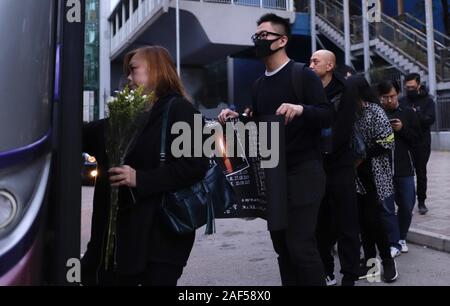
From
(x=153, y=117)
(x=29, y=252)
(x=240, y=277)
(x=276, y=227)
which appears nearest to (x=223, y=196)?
(x=276, y=227)

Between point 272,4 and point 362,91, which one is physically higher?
point 272,4

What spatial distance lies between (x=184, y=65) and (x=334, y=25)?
10.2m

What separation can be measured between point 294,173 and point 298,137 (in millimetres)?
213

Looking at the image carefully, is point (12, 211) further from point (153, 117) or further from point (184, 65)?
point (184, 65)

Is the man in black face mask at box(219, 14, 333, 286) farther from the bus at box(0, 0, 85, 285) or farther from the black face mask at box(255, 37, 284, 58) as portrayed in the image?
the bus at box(0, 0, 85, 285)

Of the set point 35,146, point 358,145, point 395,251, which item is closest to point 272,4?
point 395,251

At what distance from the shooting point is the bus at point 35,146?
5.37 ft

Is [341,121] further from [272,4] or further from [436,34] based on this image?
[272,4]

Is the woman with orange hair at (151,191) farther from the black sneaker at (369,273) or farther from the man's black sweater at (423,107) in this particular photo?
the man's black sweater at (423,107)

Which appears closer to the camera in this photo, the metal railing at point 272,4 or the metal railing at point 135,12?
the metal railing at point 135,12

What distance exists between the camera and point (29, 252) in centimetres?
170

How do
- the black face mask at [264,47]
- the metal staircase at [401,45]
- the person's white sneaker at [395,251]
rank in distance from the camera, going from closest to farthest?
1. the black face mask at [264,47]
2. the person's white sneaker at [395,251]
3. the metal staircase at [401,45]

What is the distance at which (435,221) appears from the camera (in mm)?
6086

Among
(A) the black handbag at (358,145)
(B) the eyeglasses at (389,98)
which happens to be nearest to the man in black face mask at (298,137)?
(A) the black handbag at (358,145)
